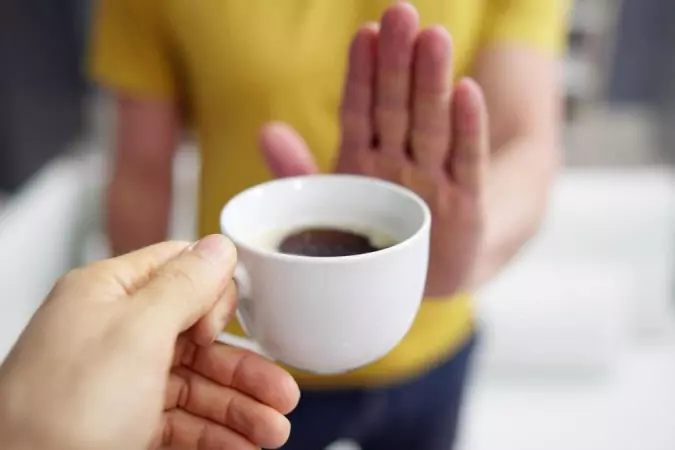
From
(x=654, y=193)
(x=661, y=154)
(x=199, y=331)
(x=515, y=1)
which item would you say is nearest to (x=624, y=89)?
(x=661, y=154)

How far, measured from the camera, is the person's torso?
619 mm

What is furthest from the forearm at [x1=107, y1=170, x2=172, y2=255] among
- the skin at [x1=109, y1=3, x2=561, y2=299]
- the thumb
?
the thumb

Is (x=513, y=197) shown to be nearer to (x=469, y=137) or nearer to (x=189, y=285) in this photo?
(x=469, y=137)

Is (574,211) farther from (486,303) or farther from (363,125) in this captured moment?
(363,125)

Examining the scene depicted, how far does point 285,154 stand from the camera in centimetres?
55

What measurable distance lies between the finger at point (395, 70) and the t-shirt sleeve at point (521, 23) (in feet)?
0.67

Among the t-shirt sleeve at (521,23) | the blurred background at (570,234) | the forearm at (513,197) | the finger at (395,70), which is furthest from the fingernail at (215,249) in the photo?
the blurred background at (570,234)

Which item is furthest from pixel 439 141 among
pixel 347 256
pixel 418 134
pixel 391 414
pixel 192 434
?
pixel 391 414

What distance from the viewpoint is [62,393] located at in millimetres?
345

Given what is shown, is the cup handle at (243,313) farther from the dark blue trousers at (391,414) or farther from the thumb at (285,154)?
the dark blue trousers at (391,414)

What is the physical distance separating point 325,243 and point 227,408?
0.12 m

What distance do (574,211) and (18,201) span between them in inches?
37.9

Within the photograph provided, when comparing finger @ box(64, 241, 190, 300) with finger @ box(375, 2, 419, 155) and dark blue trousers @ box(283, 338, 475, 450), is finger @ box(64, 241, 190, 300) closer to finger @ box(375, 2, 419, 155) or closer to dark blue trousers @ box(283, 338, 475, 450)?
finger @ box(375, 2, 419, 155)

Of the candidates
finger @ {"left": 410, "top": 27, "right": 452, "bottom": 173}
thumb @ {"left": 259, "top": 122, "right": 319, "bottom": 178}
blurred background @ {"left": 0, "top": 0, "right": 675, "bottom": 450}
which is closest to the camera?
finger @ {"left": 410, "top": 27, "right": 452, "bottom": 173}
